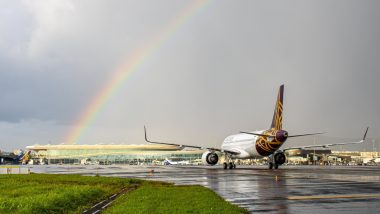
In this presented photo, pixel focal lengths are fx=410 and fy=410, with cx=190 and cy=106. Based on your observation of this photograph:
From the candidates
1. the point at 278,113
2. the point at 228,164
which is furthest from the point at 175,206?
the point at 228,164

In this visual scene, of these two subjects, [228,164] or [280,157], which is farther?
[228,164]

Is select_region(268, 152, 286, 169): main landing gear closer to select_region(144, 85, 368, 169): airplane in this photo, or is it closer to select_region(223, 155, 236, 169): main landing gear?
select_region(144, 85, 368, 169): airplane

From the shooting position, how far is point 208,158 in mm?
73625

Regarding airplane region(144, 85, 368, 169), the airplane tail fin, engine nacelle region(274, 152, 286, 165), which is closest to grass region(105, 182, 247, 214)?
airplane region(144, 85, 368, 169)

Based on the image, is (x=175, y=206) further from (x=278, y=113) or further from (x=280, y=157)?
(x=280, y=157)

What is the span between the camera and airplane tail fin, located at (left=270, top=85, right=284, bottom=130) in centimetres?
6387

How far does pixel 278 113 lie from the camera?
64.6 m

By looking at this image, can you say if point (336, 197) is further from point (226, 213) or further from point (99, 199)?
point (99, 199)

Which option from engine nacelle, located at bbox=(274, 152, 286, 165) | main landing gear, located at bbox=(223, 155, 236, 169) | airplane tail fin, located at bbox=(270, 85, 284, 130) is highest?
airplane tail fin, located at bbox=(270, 85, 284, 130)

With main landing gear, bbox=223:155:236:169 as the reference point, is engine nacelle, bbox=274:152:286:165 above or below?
above

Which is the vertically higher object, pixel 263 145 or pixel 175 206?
pixel 263 145

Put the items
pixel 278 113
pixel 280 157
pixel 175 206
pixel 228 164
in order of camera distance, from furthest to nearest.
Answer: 1. pixel 228 164
2. pixel 280 157
3. pixel 278 113
4. pixel 175 206

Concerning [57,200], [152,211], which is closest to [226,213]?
[152,211]

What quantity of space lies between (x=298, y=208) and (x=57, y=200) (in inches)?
443
